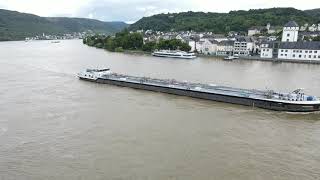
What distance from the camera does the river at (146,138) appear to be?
11719 millimetres


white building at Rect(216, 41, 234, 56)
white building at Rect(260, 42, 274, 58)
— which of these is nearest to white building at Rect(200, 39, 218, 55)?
white building at Rect(216, 41, 234, 56)

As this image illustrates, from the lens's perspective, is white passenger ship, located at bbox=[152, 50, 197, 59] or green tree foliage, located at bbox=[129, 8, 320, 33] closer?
white passenger ship, located at bbox=[152, 50, 197, 59]

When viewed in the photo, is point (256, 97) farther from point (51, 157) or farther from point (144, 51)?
point (144, 51)

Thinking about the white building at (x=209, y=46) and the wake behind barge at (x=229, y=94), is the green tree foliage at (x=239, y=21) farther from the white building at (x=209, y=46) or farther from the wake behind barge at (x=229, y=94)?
the wake behind barge at (x=229, y=94)

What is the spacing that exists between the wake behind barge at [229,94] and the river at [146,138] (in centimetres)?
61

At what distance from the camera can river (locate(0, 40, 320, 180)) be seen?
11719 mm

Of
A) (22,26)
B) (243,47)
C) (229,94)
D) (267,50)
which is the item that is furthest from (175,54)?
(22,26)

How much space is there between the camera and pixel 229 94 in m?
21.7

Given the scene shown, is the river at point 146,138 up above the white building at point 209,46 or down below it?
below

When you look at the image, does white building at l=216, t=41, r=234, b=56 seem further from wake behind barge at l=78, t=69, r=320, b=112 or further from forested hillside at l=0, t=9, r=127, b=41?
forested hillside at l=0, t=9, r=127, b=41

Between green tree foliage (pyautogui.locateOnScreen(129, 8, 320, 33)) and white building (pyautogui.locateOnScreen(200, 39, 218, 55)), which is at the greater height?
green tree foliage (pyautogui.locateOnScreen(129, 8, 320, 33))

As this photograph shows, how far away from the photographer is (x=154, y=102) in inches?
866

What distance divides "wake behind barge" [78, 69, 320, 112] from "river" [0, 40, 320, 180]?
613mm

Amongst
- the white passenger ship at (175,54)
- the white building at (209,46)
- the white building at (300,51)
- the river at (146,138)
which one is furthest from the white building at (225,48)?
the river at (146,138)
